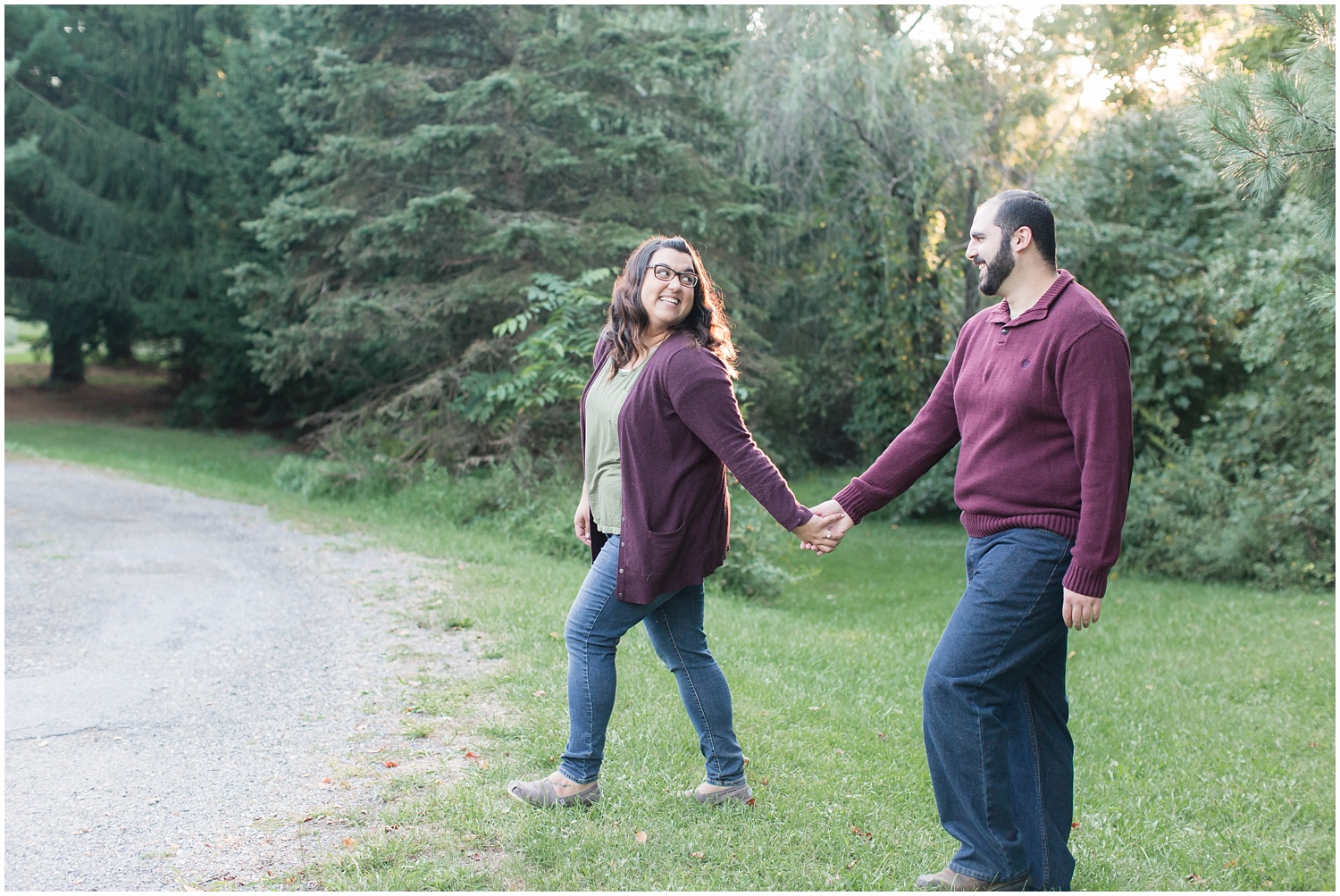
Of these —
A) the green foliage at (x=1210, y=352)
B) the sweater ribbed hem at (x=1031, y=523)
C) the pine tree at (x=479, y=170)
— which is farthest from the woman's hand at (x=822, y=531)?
the pine tree at (x=479, y=170)

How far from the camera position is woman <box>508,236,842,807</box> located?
11.5 feet

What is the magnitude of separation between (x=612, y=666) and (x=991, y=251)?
70.1 inches

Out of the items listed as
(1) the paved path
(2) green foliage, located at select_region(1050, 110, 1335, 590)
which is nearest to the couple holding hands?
(1) the paved path

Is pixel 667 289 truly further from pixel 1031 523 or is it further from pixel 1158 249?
pixel 1158 249

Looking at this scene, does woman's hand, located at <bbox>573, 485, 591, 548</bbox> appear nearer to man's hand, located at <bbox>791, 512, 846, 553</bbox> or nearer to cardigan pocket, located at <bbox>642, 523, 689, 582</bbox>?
cardigan pocket, located at <bbox>642, 523, 689, 582</bbox>

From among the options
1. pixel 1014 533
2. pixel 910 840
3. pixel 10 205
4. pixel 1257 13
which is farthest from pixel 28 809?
pixel 10 205

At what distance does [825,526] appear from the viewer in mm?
3709

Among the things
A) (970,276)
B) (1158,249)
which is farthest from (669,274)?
(970,276)

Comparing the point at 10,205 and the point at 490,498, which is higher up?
the point at 10,205

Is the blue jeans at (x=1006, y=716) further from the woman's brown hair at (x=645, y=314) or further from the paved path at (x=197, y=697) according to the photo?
the paved path at (x=197, y=697)

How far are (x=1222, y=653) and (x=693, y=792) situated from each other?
198 inches

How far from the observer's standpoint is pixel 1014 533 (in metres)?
3.03

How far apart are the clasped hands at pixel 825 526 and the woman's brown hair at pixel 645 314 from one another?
54 cm

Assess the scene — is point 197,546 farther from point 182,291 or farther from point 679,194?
point 182,291
